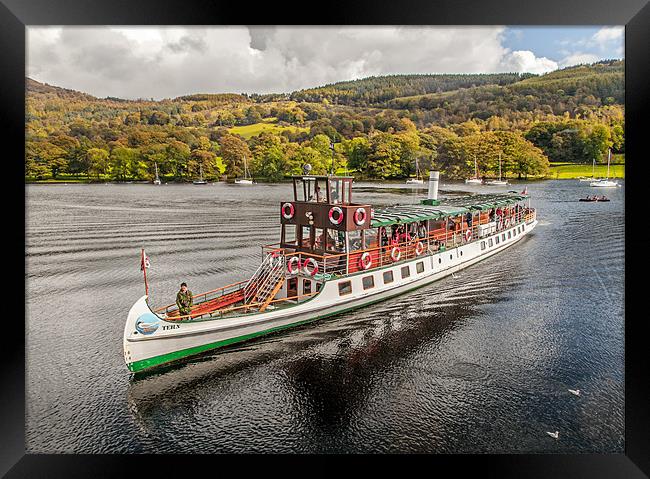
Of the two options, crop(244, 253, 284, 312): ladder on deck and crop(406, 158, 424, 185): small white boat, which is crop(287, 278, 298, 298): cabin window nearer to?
crop(244, 253, 284, 312): ladder on deck

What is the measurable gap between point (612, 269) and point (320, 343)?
10811mm

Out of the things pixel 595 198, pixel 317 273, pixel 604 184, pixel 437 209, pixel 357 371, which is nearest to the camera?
pixel 357 371

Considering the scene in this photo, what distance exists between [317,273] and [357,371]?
323 centimetres

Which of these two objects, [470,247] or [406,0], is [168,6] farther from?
[470,247]

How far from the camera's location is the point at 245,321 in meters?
9.71

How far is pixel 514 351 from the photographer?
955 centimetres

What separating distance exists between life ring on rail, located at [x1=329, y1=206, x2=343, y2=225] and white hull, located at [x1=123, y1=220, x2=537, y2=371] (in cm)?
135

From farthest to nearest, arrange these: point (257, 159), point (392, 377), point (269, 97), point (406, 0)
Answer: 1. point (257, 159)
2. point (269, 97)
3. point (392, 377)
4. point (406, 0)

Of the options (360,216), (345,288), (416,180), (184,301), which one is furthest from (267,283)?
(416,180)

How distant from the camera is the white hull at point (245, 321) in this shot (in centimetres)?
843

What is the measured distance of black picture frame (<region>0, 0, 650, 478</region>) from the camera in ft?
19.0

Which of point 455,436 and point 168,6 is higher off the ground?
point 168,6

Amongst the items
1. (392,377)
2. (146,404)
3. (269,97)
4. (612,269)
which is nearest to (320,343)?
(392,377)

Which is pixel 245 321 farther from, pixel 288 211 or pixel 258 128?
pixel 258 128
